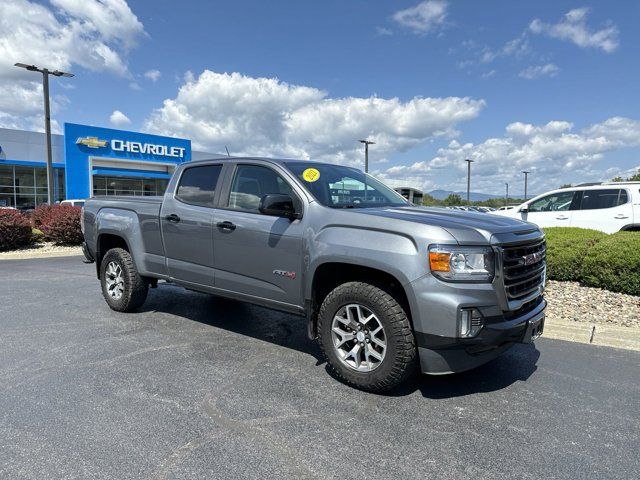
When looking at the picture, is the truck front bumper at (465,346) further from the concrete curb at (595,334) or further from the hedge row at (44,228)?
the hedge row at (44,228)

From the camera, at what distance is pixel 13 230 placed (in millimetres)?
12875

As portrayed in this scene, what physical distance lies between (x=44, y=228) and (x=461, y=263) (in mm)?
14425

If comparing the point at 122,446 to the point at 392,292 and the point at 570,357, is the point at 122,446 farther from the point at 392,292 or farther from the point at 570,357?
the point at 570,357

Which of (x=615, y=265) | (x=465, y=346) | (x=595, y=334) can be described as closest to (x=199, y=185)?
(x=465, y=346)

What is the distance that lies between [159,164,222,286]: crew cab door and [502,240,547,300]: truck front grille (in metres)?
2.85

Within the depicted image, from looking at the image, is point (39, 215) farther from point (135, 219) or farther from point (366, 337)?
point (366, 337)

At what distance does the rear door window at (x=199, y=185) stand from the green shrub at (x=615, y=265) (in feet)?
18.0

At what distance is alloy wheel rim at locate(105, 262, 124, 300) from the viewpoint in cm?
597

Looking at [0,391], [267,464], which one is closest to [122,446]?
[267,464]

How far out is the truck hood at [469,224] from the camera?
130 inches

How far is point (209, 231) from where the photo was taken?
188 inches

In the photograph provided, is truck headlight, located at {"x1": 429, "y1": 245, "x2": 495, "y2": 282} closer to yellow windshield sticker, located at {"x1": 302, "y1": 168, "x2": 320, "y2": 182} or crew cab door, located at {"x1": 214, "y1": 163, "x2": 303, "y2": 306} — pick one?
crew cab door, located at {"x1": 214, "y1": 163, "x2": 303, "y2": 306}

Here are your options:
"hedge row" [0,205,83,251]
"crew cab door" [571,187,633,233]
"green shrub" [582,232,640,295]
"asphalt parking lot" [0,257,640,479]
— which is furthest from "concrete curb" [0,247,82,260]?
"crew cab door" [571,187,633,233]

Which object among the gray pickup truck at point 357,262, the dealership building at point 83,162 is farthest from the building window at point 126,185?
the gray pickup truck at point 357,262
